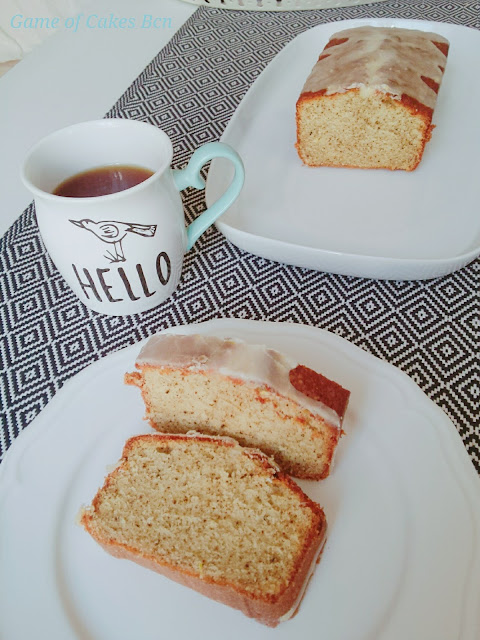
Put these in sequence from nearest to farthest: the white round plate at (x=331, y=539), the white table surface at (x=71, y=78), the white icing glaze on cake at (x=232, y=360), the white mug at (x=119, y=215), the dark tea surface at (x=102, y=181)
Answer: the white round plate at (x=331, y=539)
the white icing glaze on cake at (x=232, y=360)
the white mug at (x=119, y=215)
the dark tea surface at (x=102, y=181)
the white table surface at (x=71, y=78)

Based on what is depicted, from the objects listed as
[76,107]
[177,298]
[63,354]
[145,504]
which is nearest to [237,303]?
[177,298]

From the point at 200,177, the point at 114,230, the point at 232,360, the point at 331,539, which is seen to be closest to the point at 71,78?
the point at 200,177

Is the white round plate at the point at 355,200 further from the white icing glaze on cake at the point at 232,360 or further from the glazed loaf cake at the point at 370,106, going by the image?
→ the white icing glaze on cake at the point at 232,360

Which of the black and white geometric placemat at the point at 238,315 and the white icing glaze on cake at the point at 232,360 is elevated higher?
the white icing glaze on cake at the point at 232,360

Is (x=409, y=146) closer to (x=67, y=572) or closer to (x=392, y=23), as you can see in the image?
(x=392, y=23)

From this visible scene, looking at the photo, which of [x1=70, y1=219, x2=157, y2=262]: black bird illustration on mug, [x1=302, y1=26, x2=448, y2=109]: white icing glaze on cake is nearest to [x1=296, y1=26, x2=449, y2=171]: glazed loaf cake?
[x1=302, y1=26, x2=448, y2=109]: white icing glaze on cake

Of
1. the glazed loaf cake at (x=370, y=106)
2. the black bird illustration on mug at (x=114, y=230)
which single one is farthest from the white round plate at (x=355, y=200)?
the black bird illustration on mug at (x=114, y=230)

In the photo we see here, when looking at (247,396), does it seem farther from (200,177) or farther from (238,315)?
(200,177)
